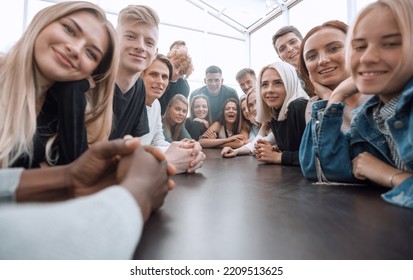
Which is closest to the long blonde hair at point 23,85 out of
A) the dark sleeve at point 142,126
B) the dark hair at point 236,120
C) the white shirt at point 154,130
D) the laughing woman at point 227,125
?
the dark sleeve at point 142,126

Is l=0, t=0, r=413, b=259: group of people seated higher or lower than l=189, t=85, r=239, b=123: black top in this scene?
lower

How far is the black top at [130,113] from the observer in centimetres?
92

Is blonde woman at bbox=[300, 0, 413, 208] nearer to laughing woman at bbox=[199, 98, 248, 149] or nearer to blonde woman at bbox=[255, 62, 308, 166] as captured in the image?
blonde woman at bbox=[255, 62, 308, 166]

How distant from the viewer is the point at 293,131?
3.55 ft

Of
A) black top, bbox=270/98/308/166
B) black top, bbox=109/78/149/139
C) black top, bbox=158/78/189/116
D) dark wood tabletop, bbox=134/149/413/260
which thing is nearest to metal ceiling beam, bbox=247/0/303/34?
black top, bbox=158/78/189/116

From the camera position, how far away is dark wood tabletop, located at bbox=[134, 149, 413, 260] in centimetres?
27

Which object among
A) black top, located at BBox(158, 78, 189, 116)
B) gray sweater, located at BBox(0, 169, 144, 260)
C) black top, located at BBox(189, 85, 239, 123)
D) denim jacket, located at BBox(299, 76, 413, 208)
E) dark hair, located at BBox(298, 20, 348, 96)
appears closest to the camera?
gray sweater, located at BBox(0, 169, 144, 260)

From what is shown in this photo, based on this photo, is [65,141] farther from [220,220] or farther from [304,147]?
[304,147]

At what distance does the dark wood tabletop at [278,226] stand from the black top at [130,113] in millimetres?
520

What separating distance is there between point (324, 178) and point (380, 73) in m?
0.27

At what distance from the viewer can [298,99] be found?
3.56 feet

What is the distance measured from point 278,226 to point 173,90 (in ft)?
5.95

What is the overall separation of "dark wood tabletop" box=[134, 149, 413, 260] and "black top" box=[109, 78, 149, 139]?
52 cm

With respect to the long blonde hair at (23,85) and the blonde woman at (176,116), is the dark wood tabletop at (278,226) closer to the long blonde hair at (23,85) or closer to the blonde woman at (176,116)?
the long blonde hair at (23,85)
